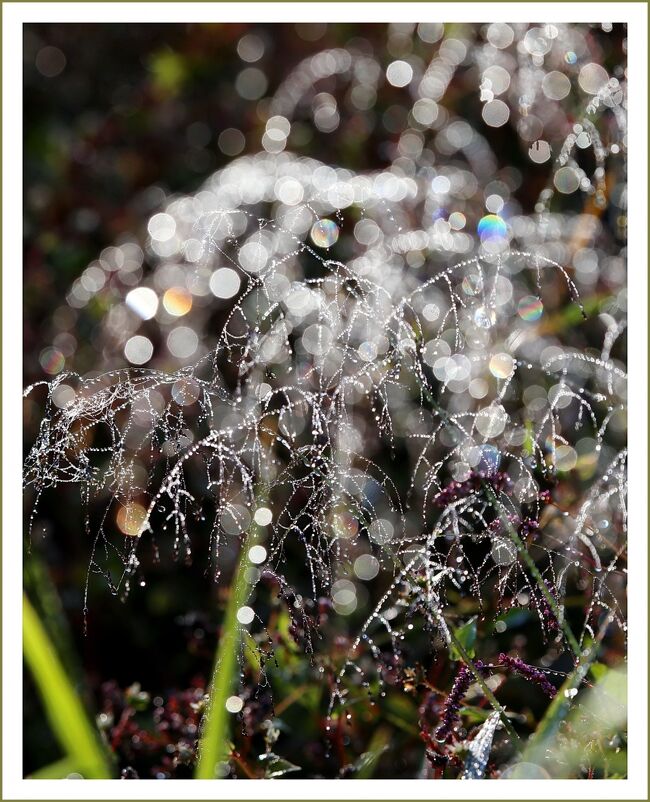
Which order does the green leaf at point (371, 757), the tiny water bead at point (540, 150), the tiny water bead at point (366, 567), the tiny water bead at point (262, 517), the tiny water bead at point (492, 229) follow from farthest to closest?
the tiny water bead at point (492, 229), the tiny water bead at point (540, 150), the tiny water bead at point (366, 567), the tiny water bead at point (262, 517), the green leaf at point (371, 757)

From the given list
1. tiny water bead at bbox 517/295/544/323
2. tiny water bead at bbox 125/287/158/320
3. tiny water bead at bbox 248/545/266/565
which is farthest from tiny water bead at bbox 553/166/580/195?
tiny water bead at bbox 248/545/266/565

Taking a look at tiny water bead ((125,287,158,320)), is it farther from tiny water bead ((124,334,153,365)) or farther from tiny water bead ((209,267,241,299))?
tiny water bead ((209,267,241,299))

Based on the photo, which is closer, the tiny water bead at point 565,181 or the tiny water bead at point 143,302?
the tiny water bead at point 565,181

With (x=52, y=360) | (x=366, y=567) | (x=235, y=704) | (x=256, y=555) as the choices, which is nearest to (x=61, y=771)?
(x=235, y=704)

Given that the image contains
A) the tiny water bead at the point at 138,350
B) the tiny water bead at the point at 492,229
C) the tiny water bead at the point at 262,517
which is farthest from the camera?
the tiny water bead at the point at 138,350

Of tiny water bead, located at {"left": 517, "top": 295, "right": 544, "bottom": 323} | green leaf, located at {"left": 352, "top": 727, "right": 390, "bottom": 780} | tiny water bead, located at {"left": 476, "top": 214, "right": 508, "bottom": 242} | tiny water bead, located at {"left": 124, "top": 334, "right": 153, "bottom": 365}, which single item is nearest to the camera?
green leaf, located at {"left": 352, "top": 727, "right": 390, "bottom": 780}

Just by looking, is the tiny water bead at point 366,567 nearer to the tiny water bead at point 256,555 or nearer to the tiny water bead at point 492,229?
the tiny water bead at point 256,555

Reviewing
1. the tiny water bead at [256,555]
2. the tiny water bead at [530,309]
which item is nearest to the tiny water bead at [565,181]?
the tiny water bead at [530,309]

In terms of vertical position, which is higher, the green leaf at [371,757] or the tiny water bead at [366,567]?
the tiny water bead at [366,567]
